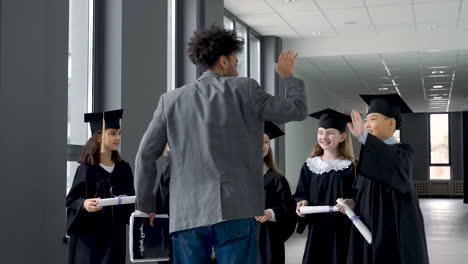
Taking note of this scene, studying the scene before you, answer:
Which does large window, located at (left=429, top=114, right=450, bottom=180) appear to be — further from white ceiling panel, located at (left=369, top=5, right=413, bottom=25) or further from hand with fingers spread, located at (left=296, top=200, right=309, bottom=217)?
hand with fingers spread, located at (left=296, top=200, right=309, bottom=217)

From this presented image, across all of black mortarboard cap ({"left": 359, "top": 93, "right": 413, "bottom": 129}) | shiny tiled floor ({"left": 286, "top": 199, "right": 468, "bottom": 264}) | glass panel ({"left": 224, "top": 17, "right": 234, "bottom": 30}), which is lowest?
shiny tiled floor ({"left": 286, "top": 199, "right": 468, "bottom": 264})

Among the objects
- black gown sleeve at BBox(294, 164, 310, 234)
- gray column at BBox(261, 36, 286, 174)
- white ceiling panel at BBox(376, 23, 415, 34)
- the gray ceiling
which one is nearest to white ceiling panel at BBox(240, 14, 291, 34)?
the gray ceiling

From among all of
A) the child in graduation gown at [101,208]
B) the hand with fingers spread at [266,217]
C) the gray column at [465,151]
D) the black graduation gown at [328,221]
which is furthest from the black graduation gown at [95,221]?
the gray column at [465,151]

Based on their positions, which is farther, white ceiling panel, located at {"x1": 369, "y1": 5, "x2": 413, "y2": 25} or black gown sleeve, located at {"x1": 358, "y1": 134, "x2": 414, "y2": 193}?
white ceiling panel, located at {"x1": 369, "y1": 5, "x2": 413, "y2": 25}

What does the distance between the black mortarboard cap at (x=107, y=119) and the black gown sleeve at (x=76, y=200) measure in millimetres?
309

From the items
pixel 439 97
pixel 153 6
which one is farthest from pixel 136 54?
pixel 439 97

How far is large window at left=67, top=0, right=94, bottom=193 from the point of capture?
18.2 feet

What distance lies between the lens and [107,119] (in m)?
4.38

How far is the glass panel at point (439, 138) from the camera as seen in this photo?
87.4 ft

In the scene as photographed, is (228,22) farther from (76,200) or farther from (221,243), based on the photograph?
(221,243)

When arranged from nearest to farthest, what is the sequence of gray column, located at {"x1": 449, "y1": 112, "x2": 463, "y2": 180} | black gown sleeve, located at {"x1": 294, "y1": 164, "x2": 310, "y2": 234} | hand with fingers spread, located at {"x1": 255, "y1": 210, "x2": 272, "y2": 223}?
hand with fingers spread, located at {"x1": 255, "y1": 210, "x2": 272, "y2": 223} < black gown sleeve, located at {"x1": 294, "y1": 164, "x2": 310, "y2": 234} < gray column, located at {"x1": 449, "y1": 112, "x2": 463, "y2": 180}

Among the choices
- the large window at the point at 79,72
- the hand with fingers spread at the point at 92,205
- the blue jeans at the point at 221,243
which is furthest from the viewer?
the large window at the point at 79,72

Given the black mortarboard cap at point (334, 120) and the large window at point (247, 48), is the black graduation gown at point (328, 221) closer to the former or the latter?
the black mortarboard cap at point (334, 120)

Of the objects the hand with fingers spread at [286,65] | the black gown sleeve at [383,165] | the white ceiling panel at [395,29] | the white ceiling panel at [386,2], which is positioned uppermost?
the white ceiling panel at [386,2]
